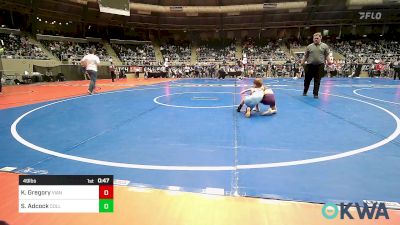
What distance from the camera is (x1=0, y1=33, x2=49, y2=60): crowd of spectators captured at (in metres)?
22.2

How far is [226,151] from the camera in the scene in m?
3.46

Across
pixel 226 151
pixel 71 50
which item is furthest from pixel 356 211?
pixel 71 50

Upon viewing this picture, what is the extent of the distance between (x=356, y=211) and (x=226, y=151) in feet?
5.52

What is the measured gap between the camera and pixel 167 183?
255 cm

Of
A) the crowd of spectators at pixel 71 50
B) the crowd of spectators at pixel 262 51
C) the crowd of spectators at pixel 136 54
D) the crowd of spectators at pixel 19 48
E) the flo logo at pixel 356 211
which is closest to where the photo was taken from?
the flo logo at pixel 356 211

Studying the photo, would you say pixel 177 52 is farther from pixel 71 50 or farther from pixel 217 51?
pixel 71 50

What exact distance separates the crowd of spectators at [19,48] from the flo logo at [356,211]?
2542cm

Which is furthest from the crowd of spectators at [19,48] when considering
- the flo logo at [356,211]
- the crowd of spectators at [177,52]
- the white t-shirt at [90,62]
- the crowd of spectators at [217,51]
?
the flo logo at [356,211]

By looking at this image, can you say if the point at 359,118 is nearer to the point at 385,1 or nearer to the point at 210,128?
the point at 210,128

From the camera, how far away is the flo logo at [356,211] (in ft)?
6.45

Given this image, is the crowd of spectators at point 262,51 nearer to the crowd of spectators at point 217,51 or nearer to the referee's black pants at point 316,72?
the crowd of spectators at point 217,51

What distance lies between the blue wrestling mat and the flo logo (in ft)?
0.46

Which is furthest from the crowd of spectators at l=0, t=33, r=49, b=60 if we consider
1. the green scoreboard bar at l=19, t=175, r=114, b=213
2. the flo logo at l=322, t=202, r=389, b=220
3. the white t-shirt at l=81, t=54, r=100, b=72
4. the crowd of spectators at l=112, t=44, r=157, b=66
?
the flo logo at l=322, t=202, r=389, b=220

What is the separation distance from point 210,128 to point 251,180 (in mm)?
2207
